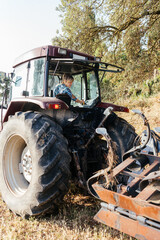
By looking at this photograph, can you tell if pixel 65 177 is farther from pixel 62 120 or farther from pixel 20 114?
pixel 20 114

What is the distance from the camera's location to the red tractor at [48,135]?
2.63m

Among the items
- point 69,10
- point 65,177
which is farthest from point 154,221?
point 69,10

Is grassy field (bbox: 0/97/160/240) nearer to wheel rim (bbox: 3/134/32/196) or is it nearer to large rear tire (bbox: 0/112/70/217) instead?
large rear tire (bbox: 0/112/70/217)

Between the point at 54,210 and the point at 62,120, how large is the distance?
1.11 metres

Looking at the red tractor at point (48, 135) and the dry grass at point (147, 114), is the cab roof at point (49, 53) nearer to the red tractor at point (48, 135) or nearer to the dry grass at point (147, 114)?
the red tractor at point (48, 135)

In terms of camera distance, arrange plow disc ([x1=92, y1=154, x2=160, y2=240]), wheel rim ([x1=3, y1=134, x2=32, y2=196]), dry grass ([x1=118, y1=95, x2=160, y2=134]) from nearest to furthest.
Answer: plow disc ([x1=92, y1=154, x2=160, y2=240]) → wheel rim ([x1=3, y1=134, x2=32, y2=196]) → dry grass ([x1=118, y1=95, x2=160, y2=134])

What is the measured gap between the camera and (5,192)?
322 cm

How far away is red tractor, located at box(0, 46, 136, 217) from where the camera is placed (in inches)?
104

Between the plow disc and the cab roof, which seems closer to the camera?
the plow disc

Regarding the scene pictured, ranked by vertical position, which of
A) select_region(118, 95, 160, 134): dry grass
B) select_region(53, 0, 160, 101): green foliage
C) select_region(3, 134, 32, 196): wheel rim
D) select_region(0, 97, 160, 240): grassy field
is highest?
select_region(53, 0, 160, 101): green foliage

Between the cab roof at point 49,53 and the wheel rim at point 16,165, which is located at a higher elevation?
the cab roof at point 49,53

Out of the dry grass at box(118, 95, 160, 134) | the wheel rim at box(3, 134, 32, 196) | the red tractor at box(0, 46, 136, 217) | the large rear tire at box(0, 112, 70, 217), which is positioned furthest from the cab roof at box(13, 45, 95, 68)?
the dry grass at box(118, 95, 160, 134)

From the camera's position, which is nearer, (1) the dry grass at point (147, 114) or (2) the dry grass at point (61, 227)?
(2) the dry grass at point (61, 227)

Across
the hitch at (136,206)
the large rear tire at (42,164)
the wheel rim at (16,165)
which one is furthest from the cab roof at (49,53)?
the hitch at (136,206)
